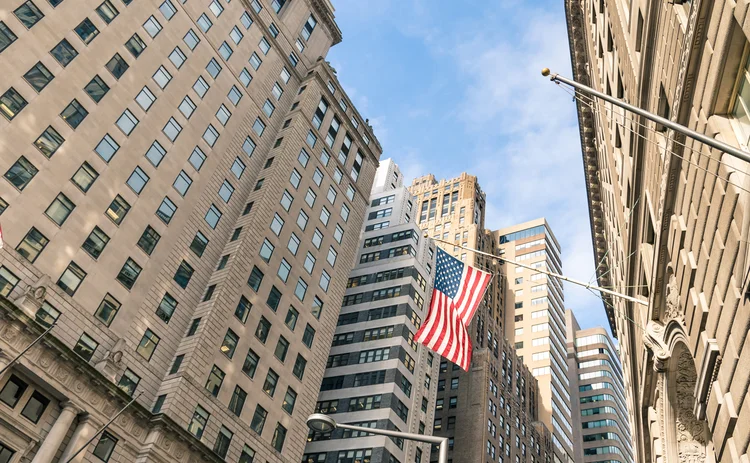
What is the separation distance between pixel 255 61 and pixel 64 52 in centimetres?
2165

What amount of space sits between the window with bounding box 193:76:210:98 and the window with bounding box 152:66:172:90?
2700mm

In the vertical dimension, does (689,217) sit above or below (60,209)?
below

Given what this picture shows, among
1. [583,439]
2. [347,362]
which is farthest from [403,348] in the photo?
[583,439]

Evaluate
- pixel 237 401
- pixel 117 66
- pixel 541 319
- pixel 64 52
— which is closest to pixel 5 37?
pixel 64 52

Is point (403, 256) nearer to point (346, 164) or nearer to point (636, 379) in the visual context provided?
point (346, 164)

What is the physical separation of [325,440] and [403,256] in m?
26.9

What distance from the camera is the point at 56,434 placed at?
34.5 meters

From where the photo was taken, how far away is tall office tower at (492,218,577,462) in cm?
11831

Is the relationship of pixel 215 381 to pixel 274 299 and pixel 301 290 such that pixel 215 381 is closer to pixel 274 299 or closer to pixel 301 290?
pixel 274 299

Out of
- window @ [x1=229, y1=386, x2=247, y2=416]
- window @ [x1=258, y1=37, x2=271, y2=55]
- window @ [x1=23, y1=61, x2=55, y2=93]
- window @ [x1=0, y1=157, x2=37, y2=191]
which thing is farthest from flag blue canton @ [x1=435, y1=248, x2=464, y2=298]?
window @ [x1=258, y1=37, x2=271, y2=55]

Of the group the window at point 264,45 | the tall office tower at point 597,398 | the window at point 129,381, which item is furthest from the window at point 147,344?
the tall office tower at point 597,398

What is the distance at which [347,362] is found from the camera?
74875mm

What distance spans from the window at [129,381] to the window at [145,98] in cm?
2025

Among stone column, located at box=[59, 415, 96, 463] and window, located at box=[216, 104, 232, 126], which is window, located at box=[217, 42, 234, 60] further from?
stone column, located at box=[59, 415, 96, 463]
